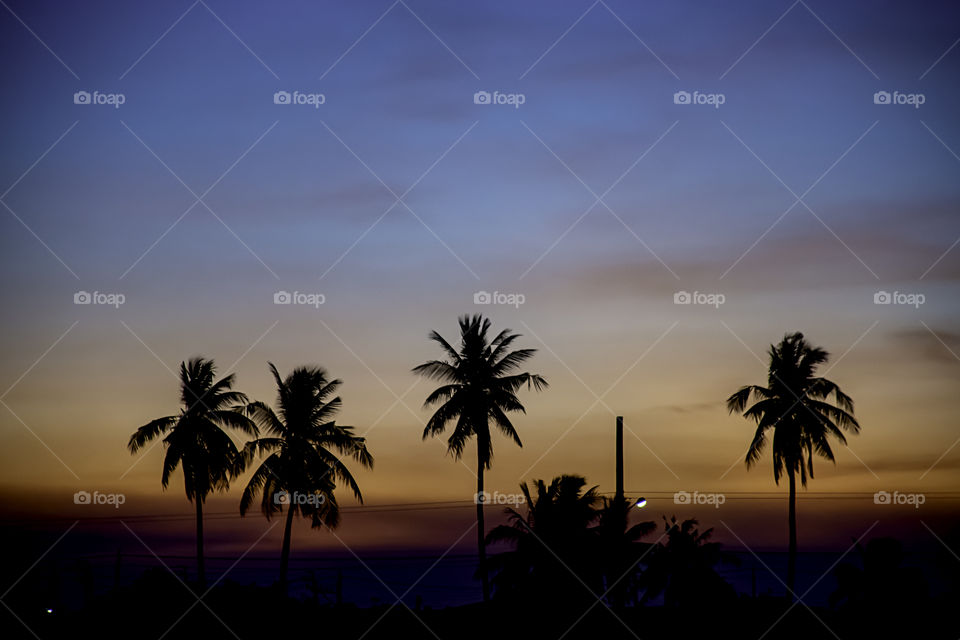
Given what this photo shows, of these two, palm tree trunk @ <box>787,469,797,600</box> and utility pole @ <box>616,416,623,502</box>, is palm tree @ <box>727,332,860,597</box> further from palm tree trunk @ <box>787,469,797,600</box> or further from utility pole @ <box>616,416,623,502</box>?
utility pole @ <box>616,416,623,502</box>

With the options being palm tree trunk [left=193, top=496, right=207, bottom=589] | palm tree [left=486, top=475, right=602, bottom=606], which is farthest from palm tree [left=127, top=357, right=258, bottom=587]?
palm tree [left=486, top=475, right=602, bottom=606]

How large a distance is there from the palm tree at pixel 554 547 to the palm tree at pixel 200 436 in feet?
50.4

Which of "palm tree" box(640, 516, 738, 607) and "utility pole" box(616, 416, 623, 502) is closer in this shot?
"utility pole" box(616, 416, 623, 502)

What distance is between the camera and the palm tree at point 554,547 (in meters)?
45.1

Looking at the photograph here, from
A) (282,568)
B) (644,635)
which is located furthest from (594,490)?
(282,568)

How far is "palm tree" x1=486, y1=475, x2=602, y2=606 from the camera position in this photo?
4506 centimetres

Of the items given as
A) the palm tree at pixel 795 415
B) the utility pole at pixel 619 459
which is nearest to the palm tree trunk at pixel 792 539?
the palm tree at pixel 795 415

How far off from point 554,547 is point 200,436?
759 inches

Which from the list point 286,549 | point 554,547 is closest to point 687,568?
point 554,547

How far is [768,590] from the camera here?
54.4 metres

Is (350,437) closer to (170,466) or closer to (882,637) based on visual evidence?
(170,466)

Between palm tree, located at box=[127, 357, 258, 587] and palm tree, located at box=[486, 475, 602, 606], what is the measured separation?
15.3m

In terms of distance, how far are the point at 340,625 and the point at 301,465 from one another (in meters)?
8.69

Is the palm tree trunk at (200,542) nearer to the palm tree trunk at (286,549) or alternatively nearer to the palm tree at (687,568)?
the palm tree trunk at (286,549)
